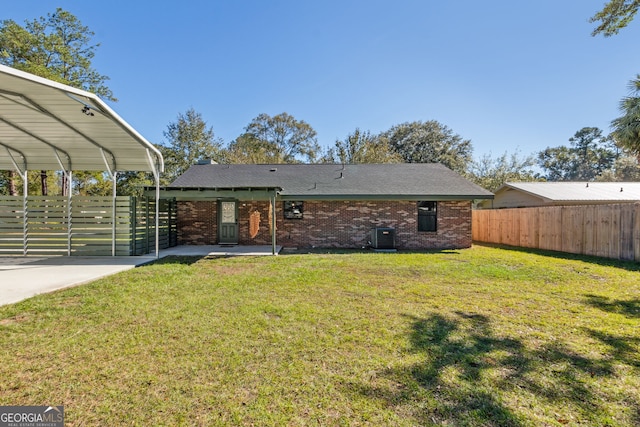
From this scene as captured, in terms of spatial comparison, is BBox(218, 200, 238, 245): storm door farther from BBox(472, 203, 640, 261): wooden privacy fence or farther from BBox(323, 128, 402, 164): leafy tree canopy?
BBox(323, 128, 402, 164): leafy tree canopy

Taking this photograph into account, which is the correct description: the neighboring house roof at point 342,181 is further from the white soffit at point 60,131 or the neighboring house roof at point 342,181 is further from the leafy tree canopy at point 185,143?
the leafy tree canopy at point 185,143

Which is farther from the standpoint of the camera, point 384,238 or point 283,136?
point 283,136

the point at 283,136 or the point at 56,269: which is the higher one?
the point at 283,136

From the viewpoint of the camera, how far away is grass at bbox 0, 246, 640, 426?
2.19 m

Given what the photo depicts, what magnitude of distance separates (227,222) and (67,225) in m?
5.16

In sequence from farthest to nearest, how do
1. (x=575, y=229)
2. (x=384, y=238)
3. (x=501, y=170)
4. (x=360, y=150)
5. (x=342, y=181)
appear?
(x=501, y=170), (x=360, y=150), (x=342, y=181), (x=384, y=238), (x=575, y=229)

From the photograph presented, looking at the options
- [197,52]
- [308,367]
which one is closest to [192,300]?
[308,367]

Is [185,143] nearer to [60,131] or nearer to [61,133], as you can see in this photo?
[61,133]

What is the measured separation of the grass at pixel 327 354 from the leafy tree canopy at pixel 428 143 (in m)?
32.4

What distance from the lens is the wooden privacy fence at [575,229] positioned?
8.62 meters

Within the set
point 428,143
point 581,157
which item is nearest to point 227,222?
point 428,143

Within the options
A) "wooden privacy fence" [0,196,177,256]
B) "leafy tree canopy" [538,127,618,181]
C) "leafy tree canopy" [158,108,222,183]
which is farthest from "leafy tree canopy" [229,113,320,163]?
"leafy tree canopy" [538,127,618,181]

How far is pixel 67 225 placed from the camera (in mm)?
9109

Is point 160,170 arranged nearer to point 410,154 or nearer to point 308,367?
point 308,367
